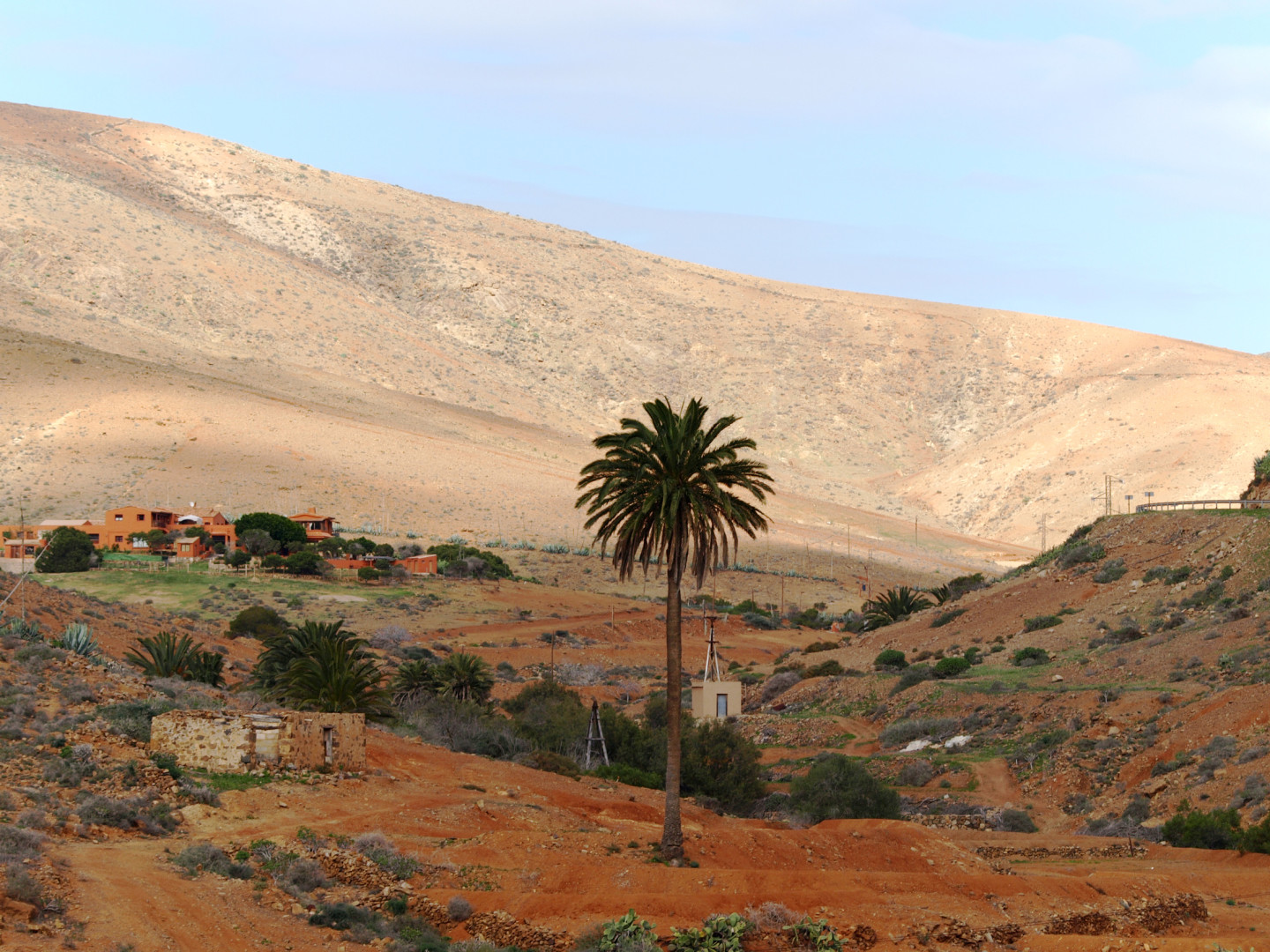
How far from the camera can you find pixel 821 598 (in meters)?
77.9

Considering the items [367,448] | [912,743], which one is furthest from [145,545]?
[912,743]

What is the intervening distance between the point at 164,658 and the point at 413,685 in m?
7.77

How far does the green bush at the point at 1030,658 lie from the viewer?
40656 millimetres

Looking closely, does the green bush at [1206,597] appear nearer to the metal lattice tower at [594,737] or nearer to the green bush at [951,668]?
the green bush at [951,668]

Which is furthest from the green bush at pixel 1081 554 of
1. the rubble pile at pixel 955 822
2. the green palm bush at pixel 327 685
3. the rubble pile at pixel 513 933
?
the rubble pile at pixel 513 933

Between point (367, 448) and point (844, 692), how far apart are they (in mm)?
55495

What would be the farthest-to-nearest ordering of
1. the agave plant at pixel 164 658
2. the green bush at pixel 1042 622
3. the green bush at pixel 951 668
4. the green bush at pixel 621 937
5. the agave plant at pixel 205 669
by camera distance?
the green bush at pixel 1042 622 → the green bush at pixel 951 668 → the agave plant at pixel 205 669 → the agave plant at pixel 164 658 → the green bush at pixel 621 937

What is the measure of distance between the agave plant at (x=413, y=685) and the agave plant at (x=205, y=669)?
443cm

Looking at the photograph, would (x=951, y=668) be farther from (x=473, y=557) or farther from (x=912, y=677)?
(x=473, y=557)

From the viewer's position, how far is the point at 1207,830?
22.8 meters

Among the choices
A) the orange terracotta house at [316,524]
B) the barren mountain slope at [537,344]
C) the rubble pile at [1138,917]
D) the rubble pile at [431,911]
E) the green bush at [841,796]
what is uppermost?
the barren mountain slope at [537,344]

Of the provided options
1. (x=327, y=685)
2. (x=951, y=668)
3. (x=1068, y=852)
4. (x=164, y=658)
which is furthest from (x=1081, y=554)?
(x=164, y=658)

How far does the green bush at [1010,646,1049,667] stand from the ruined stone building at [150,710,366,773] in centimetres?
2566

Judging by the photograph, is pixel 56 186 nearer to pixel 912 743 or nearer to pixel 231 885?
pixel 912 743
